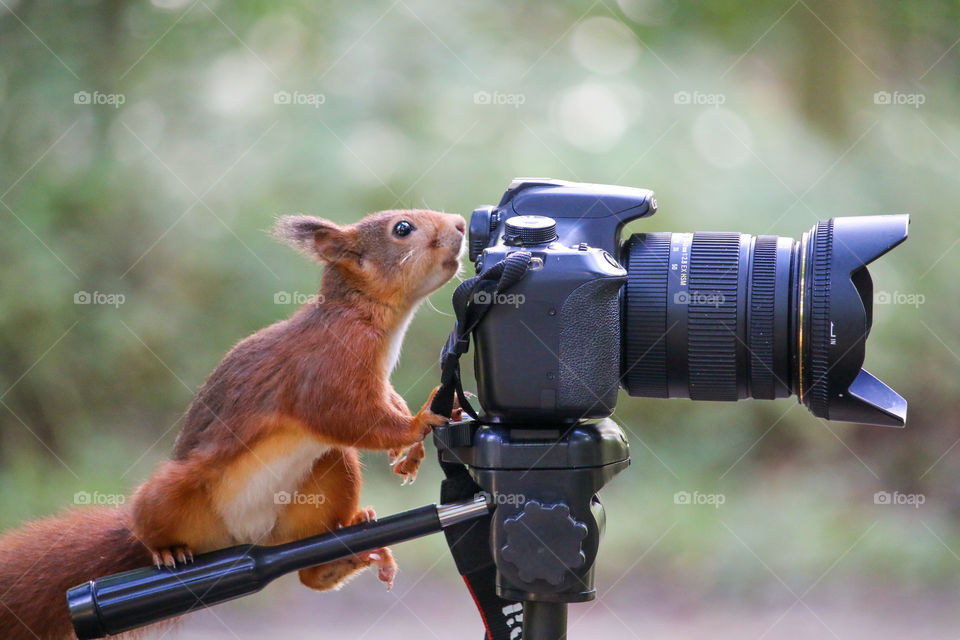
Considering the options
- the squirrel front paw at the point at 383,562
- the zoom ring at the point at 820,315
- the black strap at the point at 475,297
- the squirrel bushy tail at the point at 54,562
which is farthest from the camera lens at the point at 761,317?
the squirrel bushy tail at the point at 54,562

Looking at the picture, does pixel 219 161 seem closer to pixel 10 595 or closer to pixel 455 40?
pixel 455 40

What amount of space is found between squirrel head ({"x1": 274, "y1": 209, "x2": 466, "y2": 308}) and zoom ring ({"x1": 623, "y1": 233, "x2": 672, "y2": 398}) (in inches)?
14.0

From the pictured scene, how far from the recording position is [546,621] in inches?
48.0

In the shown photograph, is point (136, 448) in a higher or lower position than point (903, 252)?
lower

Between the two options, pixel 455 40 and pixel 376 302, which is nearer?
pixel 376 302

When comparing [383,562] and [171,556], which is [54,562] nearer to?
[171,556]

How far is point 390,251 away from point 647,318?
474 millimetres

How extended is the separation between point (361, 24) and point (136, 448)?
157 cm

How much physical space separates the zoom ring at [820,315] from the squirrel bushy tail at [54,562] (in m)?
1.02

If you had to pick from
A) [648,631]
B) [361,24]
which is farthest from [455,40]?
[648,631]

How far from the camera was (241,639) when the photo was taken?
2783 millimetres

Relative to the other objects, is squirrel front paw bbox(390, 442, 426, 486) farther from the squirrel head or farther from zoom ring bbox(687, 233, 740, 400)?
zoom ring bbox(687, 233, 740, 400)

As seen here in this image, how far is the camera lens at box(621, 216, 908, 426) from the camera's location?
1.27 metres

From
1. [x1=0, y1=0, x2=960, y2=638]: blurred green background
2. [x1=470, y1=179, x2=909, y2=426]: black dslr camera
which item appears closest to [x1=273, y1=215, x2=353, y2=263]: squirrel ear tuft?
[x1=470, y1=179, x2=909, y2=426]: black dslr camera
